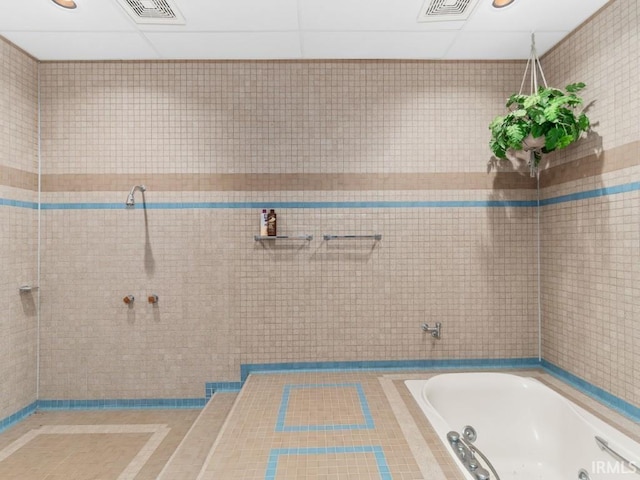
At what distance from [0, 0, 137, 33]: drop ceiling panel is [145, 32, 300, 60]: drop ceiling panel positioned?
22 cm

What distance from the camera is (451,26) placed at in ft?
7.63

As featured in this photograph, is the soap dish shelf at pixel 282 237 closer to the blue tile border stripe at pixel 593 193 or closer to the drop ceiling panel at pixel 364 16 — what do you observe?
the drop ceiling panel at pixel 364 16

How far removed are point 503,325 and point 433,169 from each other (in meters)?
1.22

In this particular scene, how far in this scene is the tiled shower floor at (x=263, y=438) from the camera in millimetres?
1638

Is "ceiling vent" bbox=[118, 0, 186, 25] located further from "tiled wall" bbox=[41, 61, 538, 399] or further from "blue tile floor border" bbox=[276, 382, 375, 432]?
"blue tile floor border" bbox=[276, 382, 375, 432]

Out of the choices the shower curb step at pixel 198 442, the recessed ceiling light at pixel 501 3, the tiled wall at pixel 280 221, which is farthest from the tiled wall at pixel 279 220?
the recessed ceiling light at pixel 501 3

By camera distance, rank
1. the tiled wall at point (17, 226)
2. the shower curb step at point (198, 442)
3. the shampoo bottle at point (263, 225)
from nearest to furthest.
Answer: the shower curb step at point (198, 442) → the tiled wall at point (17, 226) → the shampoo bottle at point (263, 225)

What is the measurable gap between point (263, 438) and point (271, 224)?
1333 millimetres

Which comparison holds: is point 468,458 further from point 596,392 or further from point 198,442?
point 198,442

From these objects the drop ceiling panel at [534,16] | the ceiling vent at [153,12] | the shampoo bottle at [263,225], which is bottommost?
the shampoo bottle at [263,225]

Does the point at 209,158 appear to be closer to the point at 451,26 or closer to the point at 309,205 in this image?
the point at 309,205

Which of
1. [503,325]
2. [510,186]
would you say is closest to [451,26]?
[510,186]

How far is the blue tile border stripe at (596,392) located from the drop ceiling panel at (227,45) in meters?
2.76

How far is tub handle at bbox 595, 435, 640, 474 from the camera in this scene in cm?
160
